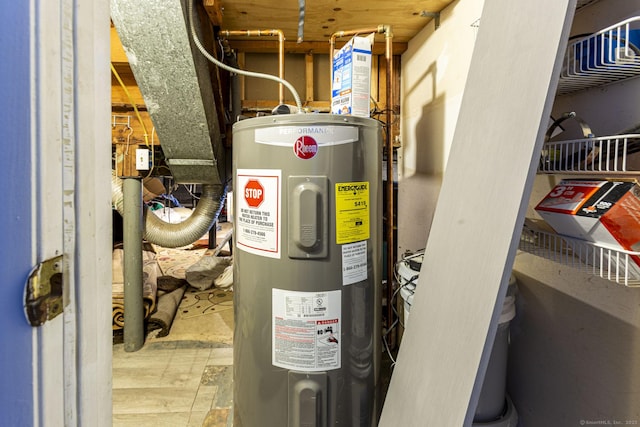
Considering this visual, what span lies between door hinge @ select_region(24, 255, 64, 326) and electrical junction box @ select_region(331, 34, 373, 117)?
1251 millimetres

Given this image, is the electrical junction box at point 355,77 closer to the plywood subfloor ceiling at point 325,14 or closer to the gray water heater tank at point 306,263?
the gray water heater tank at point 306,263

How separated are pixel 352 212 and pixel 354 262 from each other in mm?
179

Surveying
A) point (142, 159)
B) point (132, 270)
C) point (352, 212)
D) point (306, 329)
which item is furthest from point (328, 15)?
point (132, 270)

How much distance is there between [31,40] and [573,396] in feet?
5.01

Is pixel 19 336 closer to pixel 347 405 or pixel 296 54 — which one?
pixel 347 405

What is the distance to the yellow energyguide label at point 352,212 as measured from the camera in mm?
1154

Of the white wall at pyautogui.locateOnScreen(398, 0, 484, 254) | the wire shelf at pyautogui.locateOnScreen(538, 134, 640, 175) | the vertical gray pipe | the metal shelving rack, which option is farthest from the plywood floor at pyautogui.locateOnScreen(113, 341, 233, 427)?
the wire shelf at pyautogui.locateOnScreen(538, 134, 640, 175)

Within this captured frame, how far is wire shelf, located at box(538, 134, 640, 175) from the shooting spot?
0.83 metres

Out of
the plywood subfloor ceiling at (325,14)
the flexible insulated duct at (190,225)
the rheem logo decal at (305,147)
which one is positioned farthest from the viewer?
the flexible insulated duct at (190,225)

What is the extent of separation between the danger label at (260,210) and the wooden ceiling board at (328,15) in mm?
1146

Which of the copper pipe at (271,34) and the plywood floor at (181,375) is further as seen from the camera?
the copper pipe at (271,34)

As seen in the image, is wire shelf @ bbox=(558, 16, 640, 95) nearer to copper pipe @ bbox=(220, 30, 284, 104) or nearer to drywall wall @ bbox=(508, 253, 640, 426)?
drywall wall @ bbox=(508, 253, 640, 426)

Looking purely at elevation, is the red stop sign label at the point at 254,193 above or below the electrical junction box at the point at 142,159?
below

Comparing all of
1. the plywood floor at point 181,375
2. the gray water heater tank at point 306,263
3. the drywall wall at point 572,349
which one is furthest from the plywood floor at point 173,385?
the drywall wall at point 572,349
